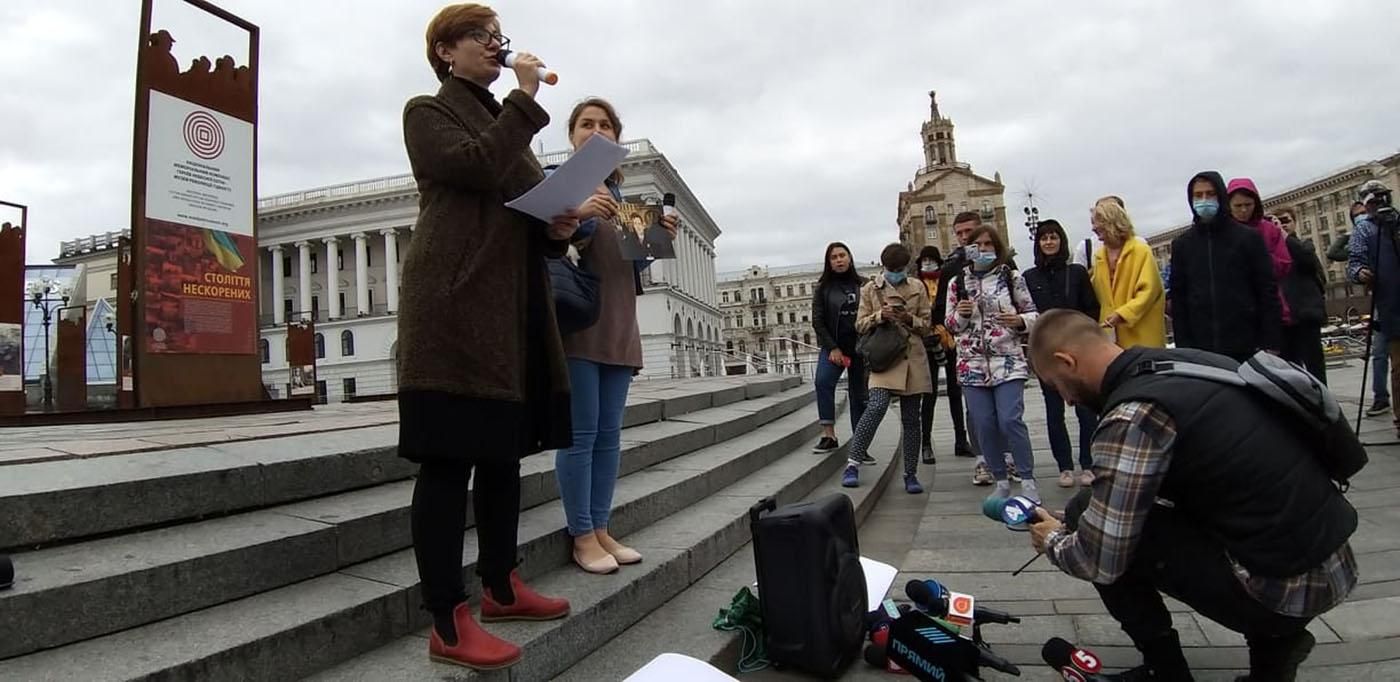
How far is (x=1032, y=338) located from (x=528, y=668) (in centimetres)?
180

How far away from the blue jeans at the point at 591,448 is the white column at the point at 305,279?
62.0 meters

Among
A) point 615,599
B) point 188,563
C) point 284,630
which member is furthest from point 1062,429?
point 188,563

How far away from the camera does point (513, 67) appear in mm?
2092

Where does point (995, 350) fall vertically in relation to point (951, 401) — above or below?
above

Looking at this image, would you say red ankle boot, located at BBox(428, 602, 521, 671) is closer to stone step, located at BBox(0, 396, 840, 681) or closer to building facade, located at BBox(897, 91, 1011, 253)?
stone step, located at BBox(0, 396, 840, 681)

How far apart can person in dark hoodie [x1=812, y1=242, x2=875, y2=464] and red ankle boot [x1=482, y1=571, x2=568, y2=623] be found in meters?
3.68

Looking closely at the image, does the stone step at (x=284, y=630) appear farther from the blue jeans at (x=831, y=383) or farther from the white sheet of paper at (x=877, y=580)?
the blue jeans at (x=831, y=383)

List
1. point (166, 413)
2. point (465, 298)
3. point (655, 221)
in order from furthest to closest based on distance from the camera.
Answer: point (166, 413) < point (655, 221) < point (465, 298)

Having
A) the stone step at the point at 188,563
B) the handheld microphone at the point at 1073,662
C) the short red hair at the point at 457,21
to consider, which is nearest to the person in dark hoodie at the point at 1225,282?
the handheld microphone at the point at 1073,662

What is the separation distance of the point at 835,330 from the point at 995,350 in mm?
1424

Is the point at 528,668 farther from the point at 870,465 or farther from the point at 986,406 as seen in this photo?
the point at 870,465

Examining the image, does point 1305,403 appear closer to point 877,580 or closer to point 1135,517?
point 1135,517

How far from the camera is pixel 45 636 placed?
1.75m

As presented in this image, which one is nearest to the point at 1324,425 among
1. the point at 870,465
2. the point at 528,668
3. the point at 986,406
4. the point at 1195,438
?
the point at 1195,438
